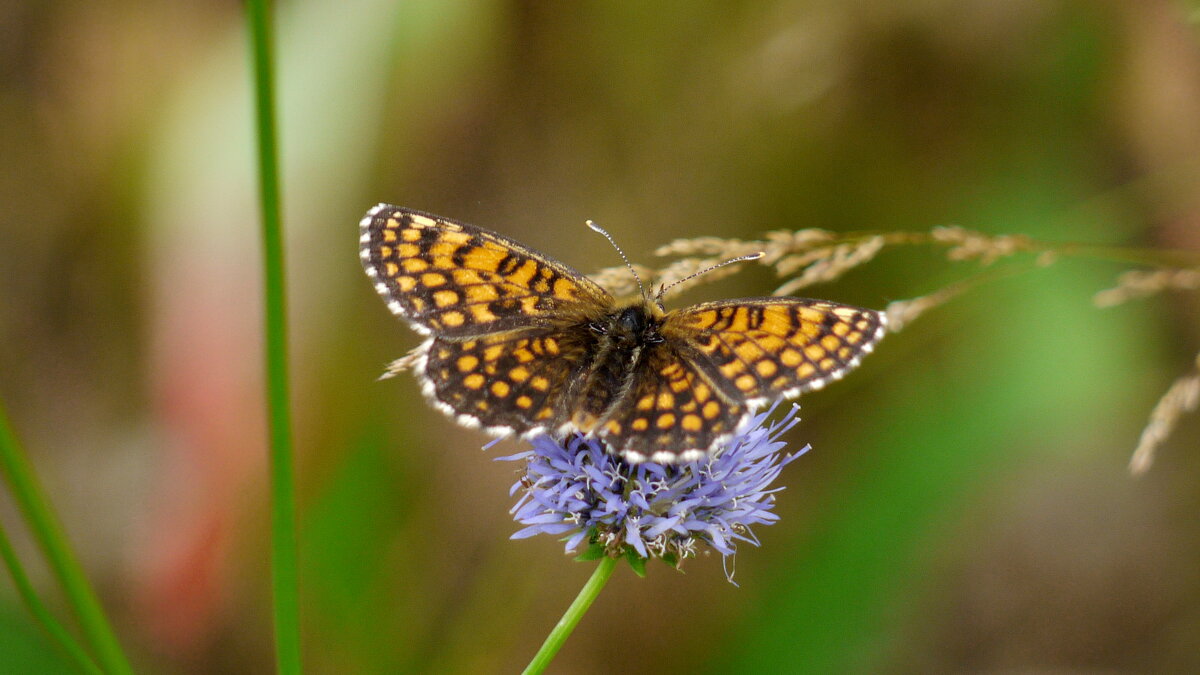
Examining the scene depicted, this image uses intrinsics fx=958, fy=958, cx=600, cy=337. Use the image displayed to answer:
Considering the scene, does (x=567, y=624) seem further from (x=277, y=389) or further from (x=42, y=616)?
(x=42, y=616)

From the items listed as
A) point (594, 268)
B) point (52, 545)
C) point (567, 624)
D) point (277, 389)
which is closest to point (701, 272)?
point (567, 624)

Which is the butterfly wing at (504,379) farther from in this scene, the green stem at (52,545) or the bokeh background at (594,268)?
the bokeh background at (594,268)

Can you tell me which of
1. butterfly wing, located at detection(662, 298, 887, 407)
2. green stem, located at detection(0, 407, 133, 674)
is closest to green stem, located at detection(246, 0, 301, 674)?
green stem, located at detection(0, 407, 133, 674)

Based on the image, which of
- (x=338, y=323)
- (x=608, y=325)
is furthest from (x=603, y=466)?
→ (x=338, y=323)

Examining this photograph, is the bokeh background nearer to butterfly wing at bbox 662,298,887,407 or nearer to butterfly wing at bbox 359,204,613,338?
butterfly wing at bbox 359,204,613,338

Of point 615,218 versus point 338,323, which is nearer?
point 338,323

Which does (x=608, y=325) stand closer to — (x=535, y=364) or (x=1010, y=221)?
(x=535, y=364)
